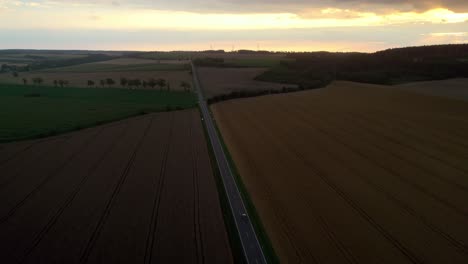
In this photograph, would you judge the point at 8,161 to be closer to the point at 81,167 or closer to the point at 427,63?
the point at 81,167

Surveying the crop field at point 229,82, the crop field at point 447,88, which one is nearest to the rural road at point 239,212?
the crop field at point 447,88

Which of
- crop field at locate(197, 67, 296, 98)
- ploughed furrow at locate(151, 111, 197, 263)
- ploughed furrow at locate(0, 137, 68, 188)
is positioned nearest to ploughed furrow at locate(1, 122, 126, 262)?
ploughed furrow at locate(0, 137, 68, 188)

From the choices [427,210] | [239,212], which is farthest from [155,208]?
[427,210]

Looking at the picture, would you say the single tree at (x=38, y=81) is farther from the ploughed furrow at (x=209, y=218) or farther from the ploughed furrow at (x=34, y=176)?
the ploughed furrow at (x=209, y=218)

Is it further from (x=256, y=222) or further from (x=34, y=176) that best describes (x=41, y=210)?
(x=256, y=222)

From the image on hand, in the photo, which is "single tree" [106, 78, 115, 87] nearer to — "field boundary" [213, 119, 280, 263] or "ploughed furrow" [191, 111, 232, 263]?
"ploughed furrow" [191, 111, 232, 263]

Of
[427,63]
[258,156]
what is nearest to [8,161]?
[258,156]
